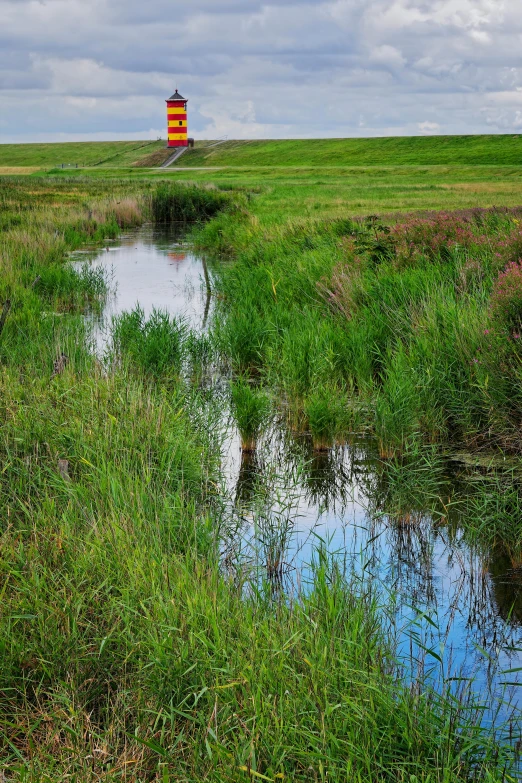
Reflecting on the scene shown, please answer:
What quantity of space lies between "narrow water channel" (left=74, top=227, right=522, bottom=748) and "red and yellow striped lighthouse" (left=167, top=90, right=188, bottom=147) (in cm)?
8800

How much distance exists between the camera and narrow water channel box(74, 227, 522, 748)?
12.9ft

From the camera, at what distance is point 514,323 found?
7203 millimetres

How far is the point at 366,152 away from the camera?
285 feet

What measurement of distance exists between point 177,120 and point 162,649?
311ft

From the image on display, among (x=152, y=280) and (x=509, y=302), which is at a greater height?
(x=152, y=280)

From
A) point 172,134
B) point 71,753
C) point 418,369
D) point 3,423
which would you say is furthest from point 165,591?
point 172,134

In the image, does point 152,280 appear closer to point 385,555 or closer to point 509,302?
point 509,302

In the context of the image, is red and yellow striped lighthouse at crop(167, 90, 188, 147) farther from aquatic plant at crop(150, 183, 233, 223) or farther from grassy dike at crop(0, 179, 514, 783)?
grassy dike at crop(0, 179, 514, 783)

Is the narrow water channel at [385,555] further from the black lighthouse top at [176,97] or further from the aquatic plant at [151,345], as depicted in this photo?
the black lighthouse top at [176,97]

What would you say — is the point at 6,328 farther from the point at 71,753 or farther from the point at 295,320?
the point at 71,753

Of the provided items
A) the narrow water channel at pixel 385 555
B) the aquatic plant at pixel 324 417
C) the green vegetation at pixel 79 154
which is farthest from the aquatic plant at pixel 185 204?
the green vegetation at pixel 79 154

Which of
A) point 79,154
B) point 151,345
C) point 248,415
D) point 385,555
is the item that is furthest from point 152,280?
point 79,154

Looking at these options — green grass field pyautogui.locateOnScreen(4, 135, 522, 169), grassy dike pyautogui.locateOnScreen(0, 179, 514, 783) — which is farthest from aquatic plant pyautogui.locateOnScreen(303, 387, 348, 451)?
green grass field pyautogui.locateOnScreen(4, 135, 522, 169)

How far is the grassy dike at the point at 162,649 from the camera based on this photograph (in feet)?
9.25
